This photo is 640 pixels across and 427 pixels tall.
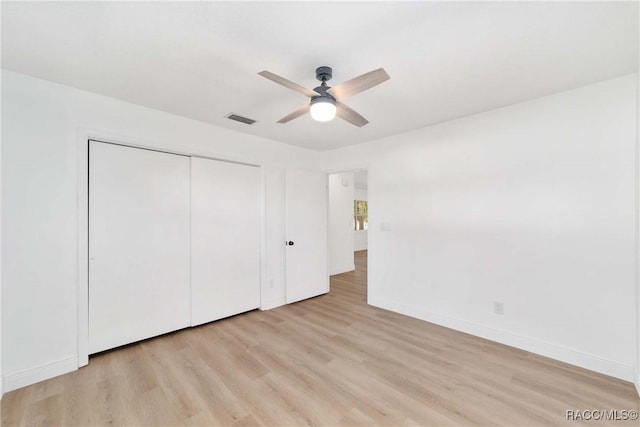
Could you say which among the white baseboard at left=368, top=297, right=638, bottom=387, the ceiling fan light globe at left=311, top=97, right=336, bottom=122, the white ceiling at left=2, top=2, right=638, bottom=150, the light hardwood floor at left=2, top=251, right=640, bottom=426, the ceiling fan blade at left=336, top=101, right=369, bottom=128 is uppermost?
the white ceiling at left=2, top=2, right=638, bottom=150

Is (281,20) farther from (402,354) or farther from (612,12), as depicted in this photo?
(402,354)

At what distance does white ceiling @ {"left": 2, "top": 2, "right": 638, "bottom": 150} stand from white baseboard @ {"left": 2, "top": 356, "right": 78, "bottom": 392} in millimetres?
2351

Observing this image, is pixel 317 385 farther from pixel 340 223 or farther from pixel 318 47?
pixel 340 223

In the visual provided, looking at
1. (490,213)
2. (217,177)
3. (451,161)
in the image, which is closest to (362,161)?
(451,161)

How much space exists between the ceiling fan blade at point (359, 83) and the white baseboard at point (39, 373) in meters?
3.08

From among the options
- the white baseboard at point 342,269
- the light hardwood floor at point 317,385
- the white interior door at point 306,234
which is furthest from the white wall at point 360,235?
the light hardwood floor at point 317,385

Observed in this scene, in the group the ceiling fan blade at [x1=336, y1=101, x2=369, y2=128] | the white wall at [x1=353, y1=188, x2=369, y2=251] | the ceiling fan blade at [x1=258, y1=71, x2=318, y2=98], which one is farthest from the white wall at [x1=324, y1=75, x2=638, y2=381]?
the white wall at [x1=353, y1=188, x2=369, y2=251]

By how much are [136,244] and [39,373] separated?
3.89 ft

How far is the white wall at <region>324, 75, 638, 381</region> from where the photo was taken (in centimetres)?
213

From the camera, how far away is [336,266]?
590cm

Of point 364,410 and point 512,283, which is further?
point 512,283

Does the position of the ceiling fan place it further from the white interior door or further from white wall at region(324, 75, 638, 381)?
the white interior door

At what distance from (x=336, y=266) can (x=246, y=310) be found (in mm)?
2748

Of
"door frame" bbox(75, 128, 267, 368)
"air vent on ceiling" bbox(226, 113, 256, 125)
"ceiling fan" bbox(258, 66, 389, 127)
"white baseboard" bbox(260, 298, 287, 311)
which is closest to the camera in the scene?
"ceiling fan" bbox(258, 66, 389, 127)
